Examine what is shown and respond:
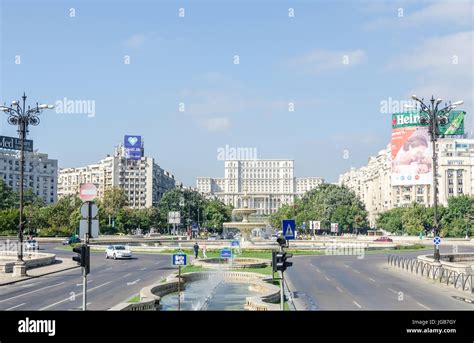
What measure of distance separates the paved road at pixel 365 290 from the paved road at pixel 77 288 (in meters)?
8.19

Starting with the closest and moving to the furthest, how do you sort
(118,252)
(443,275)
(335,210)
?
(443,275)
(118,252)
(335,210)

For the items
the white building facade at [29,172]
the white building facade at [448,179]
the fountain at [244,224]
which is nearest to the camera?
the fountain at [244,224]

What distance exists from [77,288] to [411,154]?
9071 centimetres

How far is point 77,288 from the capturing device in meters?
29.8

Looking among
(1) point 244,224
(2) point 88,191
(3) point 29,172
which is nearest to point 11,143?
(3) point 29,172

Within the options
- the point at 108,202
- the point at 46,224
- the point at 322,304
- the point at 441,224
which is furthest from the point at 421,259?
the point at 108,202

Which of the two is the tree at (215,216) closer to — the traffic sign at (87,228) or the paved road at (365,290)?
the paved road at (365,290)

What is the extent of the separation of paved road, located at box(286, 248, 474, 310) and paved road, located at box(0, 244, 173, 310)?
819 centimetres

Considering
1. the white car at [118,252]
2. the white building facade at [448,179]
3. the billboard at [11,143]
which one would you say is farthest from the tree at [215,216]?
the white car at [118,252]

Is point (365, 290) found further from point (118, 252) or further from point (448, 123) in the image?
point (448, 123)

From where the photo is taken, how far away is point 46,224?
100m

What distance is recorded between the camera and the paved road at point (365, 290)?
23078 millimetres
